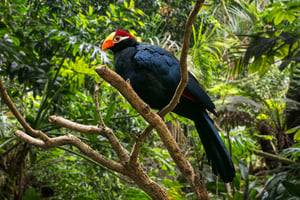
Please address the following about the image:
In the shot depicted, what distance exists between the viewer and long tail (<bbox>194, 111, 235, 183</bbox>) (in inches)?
48.5

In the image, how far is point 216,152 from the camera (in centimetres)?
126

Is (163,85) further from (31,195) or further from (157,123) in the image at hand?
(31,195)

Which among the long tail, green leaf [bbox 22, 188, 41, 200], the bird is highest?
green leaf [bbox 22, 188, 41, 200]

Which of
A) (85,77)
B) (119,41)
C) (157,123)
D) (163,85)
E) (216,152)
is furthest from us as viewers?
(85,77)

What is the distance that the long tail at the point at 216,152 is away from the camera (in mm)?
1232

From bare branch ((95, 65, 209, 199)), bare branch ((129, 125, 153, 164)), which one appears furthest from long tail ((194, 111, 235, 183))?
bare branch ((129, 125, 153, 164))

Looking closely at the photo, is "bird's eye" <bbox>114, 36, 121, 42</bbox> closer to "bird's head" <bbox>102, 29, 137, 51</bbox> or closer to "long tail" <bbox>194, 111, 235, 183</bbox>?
"bird's head" <bbox>102, 29, 137, 51</bbox>

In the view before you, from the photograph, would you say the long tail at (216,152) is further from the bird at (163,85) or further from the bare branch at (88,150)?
the bare branch at (88,150)

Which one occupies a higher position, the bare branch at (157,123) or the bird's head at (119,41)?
the bird's head at (119,41)

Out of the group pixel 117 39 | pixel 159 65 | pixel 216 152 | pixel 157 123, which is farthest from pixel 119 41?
pixel 216 152

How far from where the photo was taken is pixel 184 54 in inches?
36.7

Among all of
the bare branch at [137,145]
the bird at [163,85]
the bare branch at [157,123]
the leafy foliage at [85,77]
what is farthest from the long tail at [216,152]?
the leafy foliage at [85,77]

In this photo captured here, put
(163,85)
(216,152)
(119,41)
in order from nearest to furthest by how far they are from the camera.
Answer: (216,152), (163,85), (119,41)

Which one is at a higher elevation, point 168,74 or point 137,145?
point 168,74
